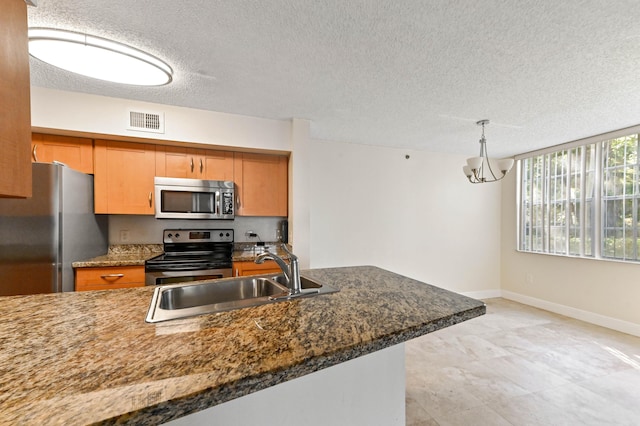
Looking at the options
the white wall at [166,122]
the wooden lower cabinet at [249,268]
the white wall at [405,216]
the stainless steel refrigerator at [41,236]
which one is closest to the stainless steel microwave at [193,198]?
the white wall at [166,122]

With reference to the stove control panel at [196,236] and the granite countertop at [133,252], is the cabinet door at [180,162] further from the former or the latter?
the granite countertop at [133,252]

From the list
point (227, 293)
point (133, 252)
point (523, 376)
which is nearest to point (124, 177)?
point (133, 252)

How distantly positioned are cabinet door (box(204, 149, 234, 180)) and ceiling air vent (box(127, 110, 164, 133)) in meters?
0.51

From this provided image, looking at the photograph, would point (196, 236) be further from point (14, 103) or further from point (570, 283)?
point (570, 283)

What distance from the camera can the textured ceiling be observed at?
1.47 m

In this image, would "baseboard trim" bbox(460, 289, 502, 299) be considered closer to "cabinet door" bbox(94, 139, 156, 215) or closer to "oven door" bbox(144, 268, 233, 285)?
"oven door" bbox(144, 268, 233, 285)

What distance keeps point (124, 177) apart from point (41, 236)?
868 mm

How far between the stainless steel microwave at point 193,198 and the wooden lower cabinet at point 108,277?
582mm

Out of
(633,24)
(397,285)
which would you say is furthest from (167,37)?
(633,24)

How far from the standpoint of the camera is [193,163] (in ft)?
9.86

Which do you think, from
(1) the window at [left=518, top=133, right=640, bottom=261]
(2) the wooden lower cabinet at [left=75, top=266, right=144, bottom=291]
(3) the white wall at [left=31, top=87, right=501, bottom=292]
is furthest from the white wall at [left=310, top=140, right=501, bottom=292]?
(2) the wooden lower cabinet at [left=75, top=266, right=144, bottom=291]

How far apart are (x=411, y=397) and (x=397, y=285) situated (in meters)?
1.14

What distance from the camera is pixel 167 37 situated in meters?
1.70

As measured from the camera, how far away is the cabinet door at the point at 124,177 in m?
2.72
